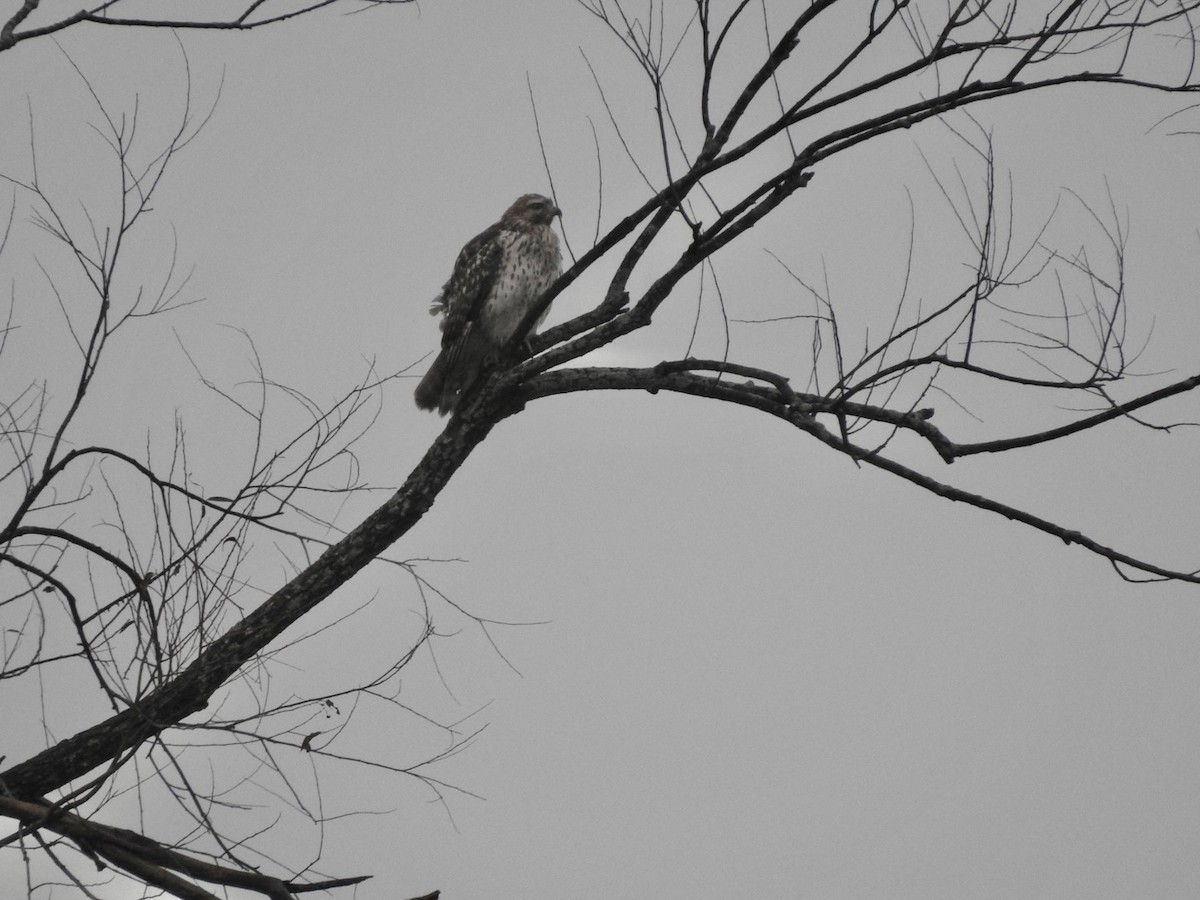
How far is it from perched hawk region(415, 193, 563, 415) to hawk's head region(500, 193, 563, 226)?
0.04 m

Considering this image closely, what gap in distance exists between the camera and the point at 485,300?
24.7ft

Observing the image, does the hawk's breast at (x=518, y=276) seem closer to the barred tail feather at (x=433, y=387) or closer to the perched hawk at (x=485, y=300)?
the perched hawk at (x=485, y=300)

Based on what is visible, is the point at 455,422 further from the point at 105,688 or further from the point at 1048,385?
the point at 1048,385

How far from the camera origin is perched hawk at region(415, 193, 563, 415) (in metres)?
7.49

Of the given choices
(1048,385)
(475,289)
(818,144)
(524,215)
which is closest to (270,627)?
(818,144)

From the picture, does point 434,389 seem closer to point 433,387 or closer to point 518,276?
point 433,387

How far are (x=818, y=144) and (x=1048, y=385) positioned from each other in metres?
1.12

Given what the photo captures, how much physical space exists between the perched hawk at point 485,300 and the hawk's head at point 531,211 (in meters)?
0.04

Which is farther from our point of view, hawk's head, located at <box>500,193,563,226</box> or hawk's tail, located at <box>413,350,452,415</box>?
hawk's head, located at <box>500,193,563,226</box>

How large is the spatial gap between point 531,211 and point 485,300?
961 millimetres

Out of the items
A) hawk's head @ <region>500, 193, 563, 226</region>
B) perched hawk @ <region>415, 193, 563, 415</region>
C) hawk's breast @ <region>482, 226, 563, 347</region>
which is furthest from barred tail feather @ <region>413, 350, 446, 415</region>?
hawk's head @ <region>500, 193, 563, 226</region>

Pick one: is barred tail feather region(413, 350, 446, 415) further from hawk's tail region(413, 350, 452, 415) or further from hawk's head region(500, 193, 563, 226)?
hawk's head region(500, 193, 563, 226)

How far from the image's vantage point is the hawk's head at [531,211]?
8.05 meters

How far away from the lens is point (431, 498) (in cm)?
475
